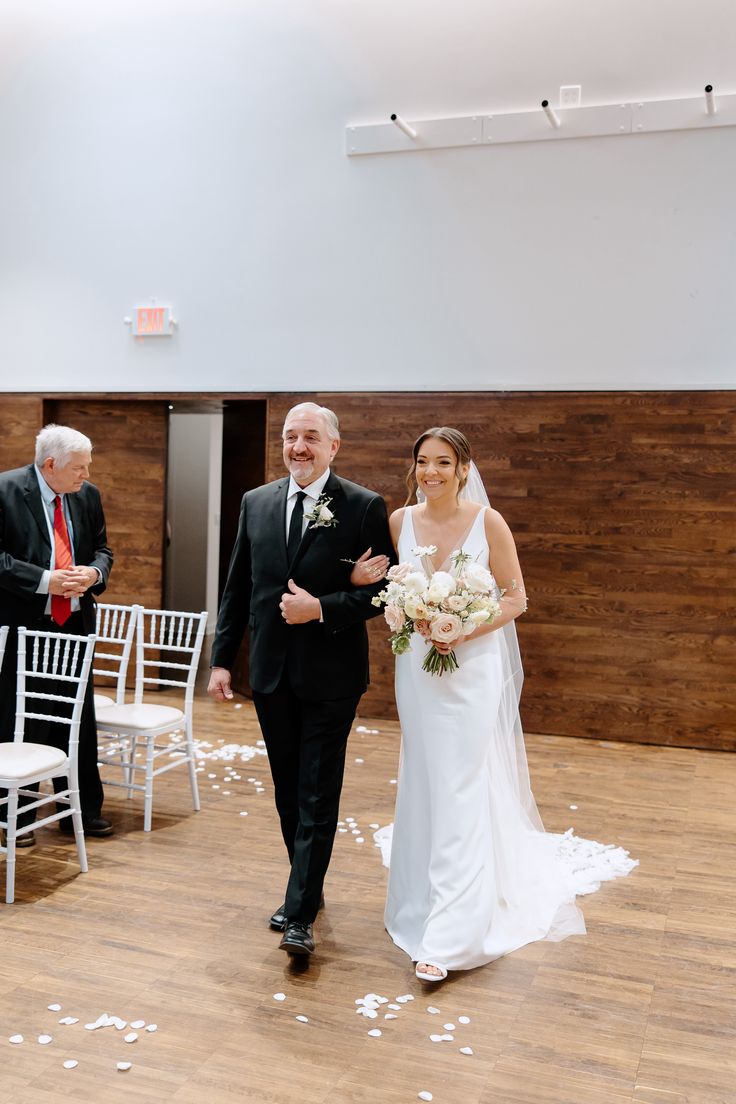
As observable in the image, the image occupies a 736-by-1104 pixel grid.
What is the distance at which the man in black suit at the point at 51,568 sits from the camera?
467 centimetres

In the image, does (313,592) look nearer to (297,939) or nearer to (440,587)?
(440,587)

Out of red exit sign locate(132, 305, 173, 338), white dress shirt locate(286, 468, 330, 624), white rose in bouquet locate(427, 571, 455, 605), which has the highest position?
red exit sign locate(132, 305, 173, 338)

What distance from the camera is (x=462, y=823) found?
358 cm

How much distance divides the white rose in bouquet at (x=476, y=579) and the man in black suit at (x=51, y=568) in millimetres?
2036

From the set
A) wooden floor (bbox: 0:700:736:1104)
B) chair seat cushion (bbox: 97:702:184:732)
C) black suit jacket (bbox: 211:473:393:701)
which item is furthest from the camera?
chair seat cushion (bbox: 97:702:184:732)

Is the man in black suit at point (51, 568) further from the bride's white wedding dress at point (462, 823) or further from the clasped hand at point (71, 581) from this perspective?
the bride's white wedding dress at point (462, 823)

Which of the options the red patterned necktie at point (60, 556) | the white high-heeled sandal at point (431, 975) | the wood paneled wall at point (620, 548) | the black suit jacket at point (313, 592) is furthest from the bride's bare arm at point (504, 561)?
the wood paneled wall at point (620, 548)

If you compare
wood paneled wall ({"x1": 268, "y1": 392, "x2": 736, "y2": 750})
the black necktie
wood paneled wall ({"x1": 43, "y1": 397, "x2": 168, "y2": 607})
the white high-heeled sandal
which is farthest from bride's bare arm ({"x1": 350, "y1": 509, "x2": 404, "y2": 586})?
wood paneled wall ({"x1": 43, "y1": 397, "x2": 168, "y2": 607})

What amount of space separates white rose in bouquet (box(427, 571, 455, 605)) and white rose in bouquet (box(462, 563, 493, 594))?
5 centimetres

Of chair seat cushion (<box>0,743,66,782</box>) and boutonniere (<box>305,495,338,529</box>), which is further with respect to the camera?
chair seat cushion (<box>0,743,66,782</box>)

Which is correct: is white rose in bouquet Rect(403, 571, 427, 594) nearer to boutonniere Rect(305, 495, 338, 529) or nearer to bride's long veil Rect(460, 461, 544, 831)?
boutonniere Rect(305, 495, 338, 529)

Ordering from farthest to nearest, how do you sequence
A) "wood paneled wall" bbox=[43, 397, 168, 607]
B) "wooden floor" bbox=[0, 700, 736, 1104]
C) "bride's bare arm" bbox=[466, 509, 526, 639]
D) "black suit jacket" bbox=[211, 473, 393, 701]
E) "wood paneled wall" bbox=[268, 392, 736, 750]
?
1. "wood paneled wall" bbox=[43, 397, 168, 607]
2. "wood paneled wall" bbox=[268, 392, 736, 750]
3. "bride's bare arm" bbox=[466, 509, 526, 639]
4. "black suit jacket" bbox=[211, 473, 393, 701]
5. "wooden floor" bbox=[0, 700, 736, 1104]

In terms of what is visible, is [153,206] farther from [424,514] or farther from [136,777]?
[424,514]

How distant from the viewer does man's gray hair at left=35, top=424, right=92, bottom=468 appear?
465 cm
